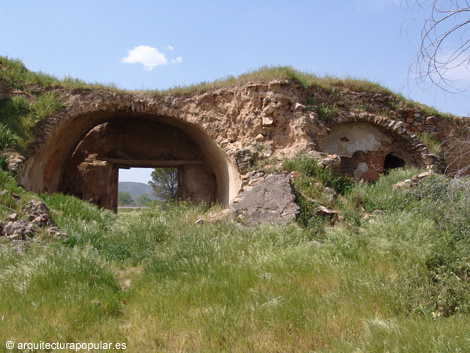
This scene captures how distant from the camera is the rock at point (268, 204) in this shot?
6730mm

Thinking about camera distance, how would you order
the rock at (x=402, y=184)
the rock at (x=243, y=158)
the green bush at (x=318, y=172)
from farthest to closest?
the rock at (x=243, y=158) < the green bush at (x=318, y=172) < the rock at (x=402, y=184)

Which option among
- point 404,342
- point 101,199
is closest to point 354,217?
point 404,342

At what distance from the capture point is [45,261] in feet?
15.7

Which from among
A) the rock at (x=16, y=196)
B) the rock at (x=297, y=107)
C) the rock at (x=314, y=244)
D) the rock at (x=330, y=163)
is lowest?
the rock at (x=314, y=244)

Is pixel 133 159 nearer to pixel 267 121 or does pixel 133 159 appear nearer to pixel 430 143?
pixel 267 121

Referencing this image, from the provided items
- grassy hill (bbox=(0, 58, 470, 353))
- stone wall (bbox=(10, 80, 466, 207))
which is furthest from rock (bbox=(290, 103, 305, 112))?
grassy hill (bbox=(0, 58, 470, 353))

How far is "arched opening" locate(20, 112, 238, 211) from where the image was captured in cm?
1019

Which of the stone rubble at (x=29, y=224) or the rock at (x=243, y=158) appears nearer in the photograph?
the stone rubble at (x=29, y=224)

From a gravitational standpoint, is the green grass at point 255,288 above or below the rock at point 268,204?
below

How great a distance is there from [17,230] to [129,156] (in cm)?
579

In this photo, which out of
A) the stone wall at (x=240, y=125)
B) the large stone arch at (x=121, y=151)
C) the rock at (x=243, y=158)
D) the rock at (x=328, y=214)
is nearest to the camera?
the rock at (x=328, y=214)

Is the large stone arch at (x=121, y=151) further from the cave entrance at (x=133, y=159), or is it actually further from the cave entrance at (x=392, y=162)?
the cave entrance at (x=392, y=162)

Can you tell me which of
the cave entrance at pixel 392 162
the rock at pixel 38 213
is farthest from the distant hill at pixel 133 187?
the rock at pixel 38 213

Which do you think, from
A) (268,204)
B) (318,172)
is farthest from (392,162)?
(268,204)
